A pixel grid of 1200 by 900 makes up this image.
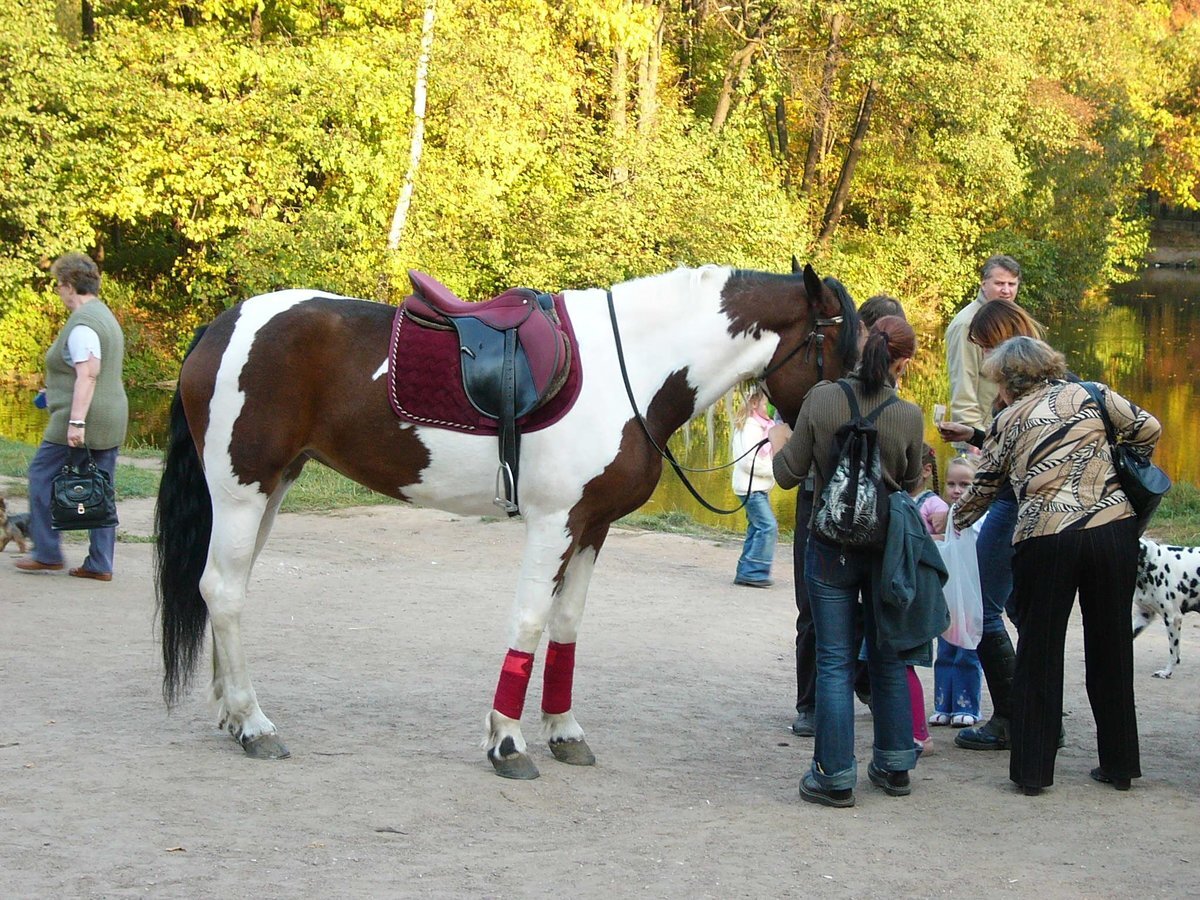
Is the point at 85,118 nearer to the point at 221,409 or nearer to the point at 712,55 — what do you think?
the point at 712,55

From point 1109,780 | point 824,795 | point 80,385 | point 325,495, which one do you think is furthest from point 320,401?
point 325,495

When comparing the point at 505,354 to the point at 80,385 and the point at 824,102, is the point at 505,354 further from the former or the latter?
the point at 824,102

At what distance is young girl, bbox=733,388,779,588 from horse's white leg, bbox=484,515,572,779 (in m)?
4.29

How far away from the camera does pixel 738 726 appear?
6.24 m

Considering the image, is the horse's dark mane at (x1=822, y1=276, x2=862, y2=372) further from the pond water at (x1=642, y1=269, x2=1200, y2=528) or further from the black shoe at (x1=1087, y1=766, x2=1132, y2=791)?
the pond water at (x1=642, y1=269, x2=1200, y2=528)

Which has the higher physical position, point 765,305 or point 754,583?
point 765,305

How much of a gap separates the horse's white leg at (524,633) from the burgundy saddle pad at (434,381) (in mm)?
483

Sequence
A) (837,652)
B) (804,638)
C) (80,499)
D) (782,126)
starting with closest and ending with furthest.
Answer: (837,652)
(804,638)
(80,499)
(782,126)

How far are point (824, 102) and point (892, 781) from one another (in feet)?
89.4

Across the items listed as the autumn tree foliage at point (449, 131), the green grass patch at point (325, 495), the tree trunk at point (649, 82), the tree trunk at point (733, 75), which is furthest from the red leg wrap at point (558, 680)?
the tree trunk at point (733, 75)

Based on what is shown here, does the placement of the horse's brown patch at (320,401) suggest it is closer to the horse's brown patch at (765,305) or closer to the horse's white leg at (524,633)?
the horse's white leg at (524,633)

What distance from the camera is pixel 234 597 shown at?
5.48m

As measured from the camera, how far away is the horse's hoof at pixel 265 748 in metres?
5.37

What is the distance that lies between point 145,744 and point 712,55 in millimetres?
28686
